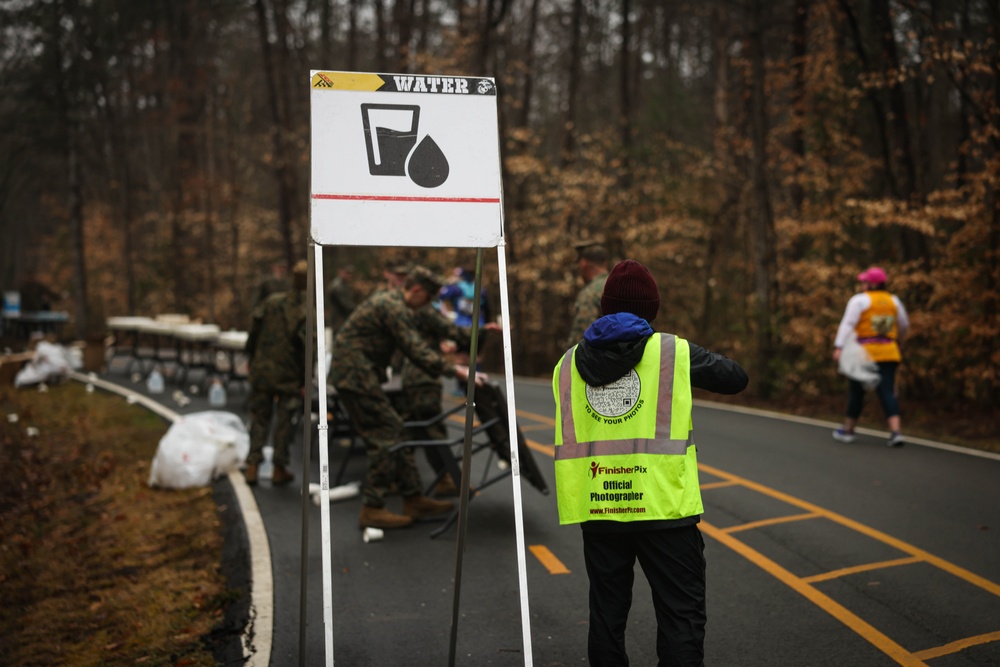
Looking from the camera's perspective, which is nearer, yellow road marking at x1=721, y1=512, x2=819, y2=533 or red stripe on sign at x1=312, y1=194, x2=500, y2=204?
red stripe on sign at x1=312, y1=194, x2=500, y2=204

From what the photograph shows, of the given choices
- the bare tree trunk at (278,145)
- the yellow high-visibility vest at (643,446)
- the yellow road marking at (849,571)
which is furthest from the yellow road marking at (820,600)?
the bare tree trunk at (278,145)

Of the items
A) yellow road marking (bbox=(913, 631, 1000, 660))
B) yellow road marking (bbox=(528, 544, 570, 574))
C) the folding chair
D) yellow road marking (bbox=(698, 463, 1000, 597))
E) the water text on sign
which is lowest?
yellow road marking (bbox=(528, 544, 570, 574))

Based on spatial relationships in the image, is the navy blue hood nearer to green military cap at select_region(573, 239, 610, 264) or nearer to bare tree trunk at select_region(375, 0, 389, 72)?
green military cap at select_region(573, 239, 610, 264)

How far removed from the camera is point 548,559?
6316mm

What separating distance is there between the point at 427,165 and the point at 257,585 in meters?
3.18

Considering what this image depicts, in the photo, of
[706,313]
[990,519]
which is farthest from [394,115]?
[706,313]

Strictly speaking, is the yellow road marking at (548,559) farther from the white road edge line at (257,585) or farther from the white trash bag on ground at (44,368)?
the white trash bag on ground at (44,368)

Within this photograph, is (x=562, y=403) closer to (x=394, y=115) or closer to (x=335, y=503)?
(x=394, y=115)

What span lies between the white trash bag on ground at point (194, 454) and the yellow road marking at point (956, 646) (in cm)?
680

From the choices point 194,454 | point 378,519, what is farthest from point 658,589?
point 194,454

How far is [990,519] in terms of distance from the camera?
6969mm

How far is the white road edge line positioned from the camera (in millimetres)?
4781

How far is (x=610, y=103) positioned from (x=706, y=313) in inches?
692

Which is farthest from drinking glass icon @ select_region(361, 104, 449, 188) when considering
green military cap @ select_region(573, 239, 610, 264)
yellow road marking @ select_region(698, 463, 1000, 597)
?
yellow road marking @ select_region(698, 463, 1000, 597)
